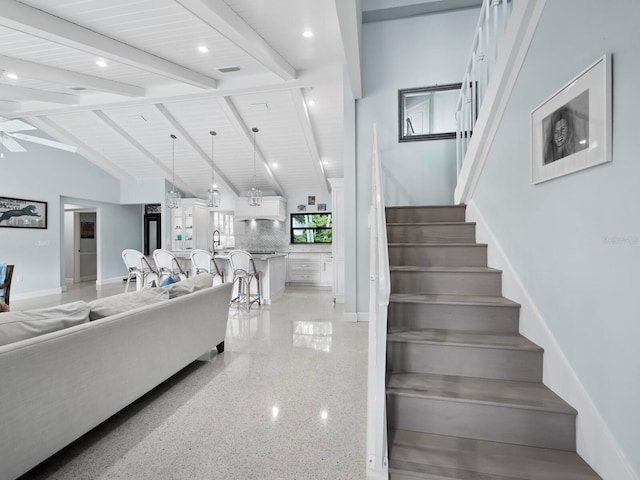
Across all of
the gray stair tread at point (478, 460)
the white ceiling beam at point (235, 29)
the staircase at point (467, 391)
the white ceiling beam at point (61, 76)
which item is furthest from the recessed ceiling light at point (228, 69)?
the gray stair tread at point (478, 460)

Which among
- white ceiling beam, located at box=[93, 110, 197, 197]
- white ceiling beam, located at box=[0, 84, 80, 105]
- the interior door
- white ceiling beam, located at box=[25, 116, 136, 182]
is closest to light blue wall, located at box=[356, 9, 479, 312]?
white ceiling beam, located at box=[0, 84, 80, 105]

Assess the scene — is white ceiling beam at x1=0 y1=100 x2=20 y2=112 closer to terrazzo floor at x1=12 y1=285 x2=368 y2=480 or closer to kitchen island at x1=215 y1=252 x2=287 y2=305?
kitchen island at x1=215 y1=252 x2=287 y2=305

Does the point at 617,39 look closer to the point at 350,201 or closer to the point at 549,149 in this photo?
the point at 549,149

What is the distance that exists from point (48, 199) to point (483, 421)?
8.72m

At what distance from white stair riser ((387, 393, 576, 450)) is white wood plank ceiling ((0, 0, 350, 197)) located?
279cm

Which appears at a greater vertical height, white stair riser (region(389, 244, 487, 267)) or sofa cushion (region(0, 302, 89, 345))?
white stair riser (region(389, 244, 487, 267))

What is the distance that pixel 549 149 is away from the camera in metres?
1.71

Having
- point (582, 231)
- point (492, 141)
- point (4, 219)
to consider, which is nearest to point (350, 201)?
point (492, 141)

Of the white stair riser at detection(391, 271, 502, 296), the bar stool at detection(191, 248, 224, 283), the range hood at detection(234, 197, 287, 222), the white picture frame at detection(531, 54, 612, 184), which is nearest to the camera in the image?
the white picture frame at detection(531, 54, 612, 184)

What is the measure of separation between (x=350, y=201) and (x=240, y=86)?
260cm

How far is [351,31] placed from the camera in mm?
2682

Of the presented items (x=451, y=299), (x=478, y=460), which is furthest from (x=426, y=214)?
(x=478, y=460)

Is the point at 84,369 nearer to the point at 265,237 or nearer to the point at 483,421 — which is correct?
the point at 483,421

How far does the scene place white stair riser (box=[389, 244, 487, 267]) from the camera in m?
2.58
